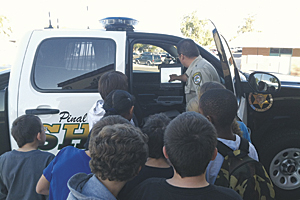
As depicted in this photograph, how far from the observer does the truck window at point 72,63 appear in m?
2.86

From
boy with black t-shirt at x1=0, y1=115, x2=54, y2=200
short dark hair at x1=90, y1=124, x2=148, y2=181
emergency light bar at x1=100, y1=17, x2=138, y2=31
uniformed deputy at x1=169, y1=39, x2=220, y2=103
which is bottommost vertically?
boy with black t-shirt at x1=0, y1=115, x2=54, y2=200

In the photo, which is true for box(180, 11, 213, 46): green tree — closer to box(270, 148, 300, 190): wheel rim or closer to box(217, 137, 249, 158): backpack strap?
box(270, 148, 300, 190): wheel rim

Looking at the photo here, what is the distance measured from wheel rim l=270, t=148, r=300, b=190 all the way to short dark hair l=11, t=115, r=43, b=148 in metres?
2.55

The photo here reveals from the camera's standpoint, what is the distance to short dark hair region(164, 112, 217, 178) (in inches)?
48.1

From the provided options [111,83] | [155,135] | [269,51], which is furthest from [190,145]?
[269,51]

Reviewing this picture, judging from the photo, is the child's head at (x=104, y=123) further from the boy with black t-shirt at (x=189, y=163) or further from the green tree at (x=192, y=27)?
the green tree at (x=192, y=27)

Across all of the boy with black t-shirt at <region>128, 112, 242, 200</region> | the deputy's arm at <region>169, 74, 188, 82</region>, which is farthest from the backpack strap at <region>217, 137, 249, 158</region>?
the deputy's arm at <region>169, 74, 188, 82</region>

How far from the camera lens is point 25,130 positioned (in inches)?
81.9

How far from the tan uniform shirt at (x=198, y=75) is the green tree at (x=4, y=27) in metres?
33.4

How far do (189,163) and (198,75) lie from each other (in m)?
1.74

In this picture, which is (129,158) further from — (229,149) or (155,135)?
(229,149)

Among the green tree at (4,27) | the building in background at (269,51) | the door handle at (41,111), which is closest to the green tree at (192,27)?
the building in background at (269,51)

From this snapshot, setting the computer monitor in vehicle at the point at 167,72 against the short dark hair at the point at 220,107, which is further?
the computer monitor in vehicle at the point at 167,72

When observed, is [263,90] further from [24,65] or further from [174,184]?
[24,65]
